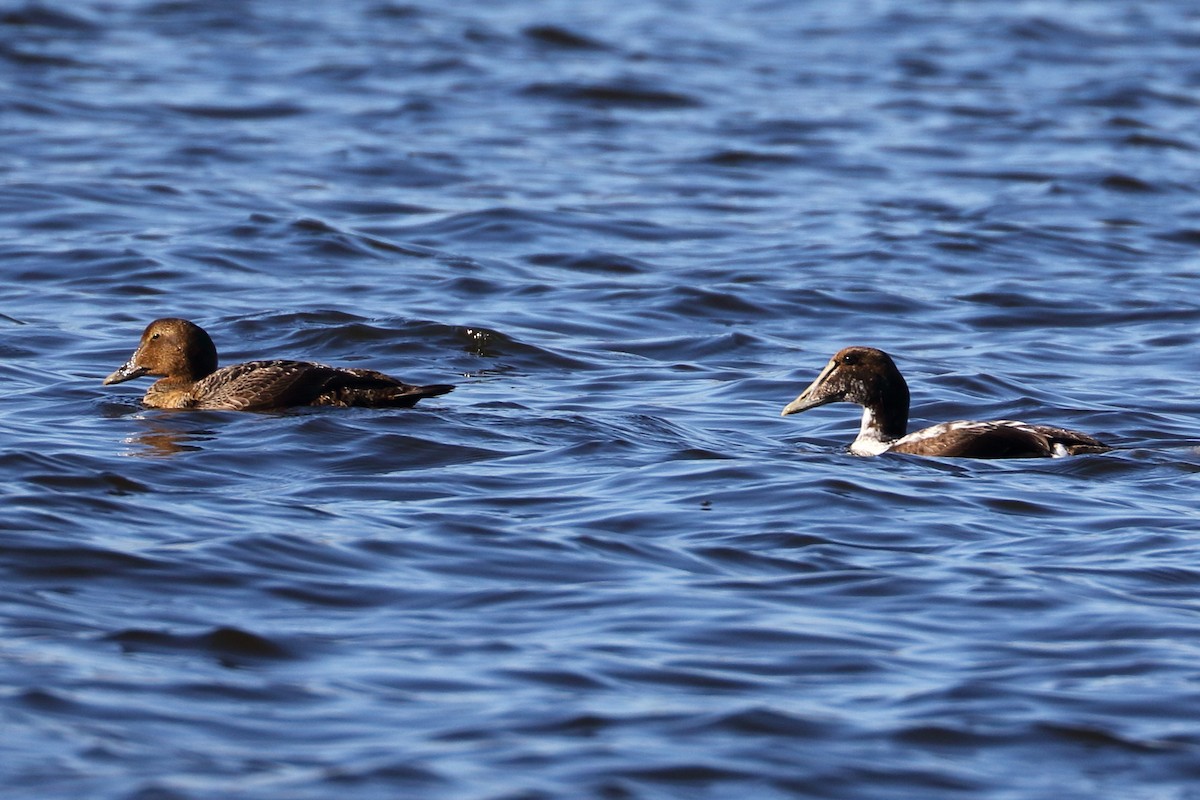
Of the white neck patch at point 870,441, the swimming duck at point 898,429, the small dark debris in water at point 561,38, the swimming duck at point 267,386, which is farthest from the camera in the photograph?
the small dark debris in water at point 561,38

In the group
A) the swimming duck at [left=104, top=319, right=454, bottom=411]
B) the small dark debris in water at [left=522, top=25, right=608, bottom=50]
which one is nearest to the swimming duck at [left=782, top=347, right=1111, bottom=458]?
the swimming duck at [left=104, top=319, right=454, bottom=411]

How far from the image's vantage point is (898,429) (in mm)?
10844

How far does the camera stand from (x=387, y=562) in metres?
7.99

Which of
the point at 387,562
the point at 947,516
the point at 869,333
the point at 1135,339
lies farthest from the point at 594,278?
the point at 387,562

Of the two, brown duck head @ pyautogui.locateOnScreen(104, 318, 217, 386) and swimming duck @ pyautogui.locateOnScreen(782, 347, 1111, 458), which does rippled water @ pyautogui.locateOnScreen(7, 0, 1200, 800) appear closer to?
swimming duck @ pyautogui.locateOnScreen(782, 347, 1111, 458)

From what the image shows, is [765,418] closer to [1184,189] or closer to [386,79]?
[1184,189]

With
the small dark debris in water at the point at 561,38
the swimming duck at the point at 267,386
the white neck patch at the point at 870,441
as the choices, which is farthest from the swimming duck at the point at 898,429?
the small dark debris in water at the point at 561,38

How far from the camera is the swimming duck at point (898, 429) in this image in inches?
402

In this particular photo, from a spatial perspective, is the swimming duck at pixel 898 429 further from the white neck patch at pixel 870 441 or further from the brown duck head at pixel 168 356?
the brown duck head at pixel 168 356

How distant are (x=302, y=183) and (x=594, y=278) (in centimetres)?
450

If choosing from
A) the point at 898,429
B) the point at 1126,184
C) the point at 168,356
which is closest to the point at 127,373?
the point at 168,356

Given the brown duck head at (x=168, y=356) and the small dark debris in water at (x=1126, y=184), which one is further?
the small dark debris in water at (x=1126, y=184)

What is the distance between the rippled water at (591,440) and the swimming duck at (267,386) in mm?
157

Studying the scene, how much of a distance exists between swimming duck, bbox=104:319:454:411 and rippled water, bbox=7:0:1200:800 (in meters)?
0.16
